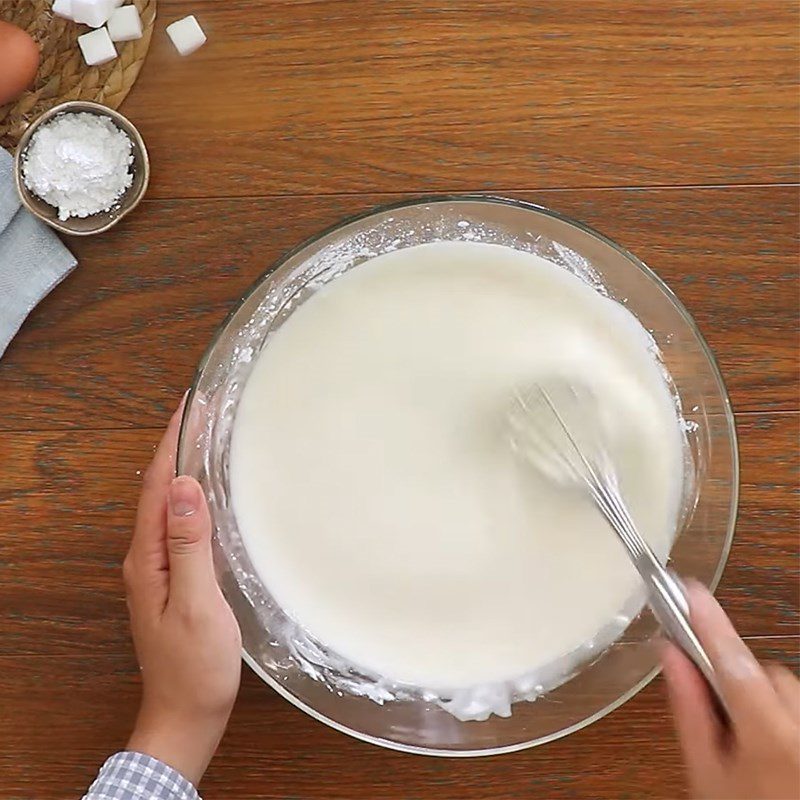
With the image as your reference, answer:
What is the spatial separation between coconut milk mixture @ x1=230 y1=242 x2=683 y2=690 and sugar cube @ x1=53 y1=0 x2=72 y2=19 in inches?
14.2

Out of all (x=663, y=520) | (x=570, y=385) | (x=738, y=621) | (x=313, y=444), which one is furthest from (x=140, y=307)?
(x=738, y=621)

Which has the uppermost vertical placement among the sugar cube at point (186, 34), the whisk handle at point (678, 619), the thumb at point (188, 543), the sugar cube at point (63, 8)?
the sugar cube at point (63, 8)

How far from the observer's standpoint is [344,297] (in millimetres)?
880

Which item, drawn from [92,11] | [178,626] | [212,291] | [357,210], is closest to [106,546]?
[178,626]

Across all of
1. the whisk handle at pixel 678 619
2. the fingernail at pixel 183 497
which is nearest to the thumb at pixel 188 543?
the fingernail at pixel 183 497

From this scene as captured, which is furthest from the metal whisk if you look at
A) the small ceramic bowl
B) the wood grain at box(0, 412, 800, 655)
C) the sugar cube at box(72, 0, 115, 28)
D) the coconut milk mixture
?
the sugar cube at box(72, 0, 115, 28)

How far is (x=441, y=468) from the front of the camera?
0.85m

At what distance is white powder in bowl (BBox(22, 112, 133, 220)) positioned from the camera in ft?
2.94

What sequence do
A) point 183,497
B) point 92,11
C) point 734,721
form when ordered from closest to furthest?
1. point 734,721
2. point 183,497
3. point 92,11

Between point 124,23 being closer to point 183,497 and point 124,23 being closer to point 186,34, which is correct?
point 186,34

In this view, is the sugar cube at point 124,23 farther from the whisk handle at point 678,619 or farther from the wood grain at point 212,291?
the whisk handle at point 678,619

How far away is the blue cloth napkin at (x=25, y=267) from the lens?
0.90 metres

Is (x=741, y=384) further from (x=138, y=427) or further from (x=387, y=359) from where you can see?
(x=138, y=427)

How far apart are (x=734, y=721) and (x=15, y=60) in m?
0.83
